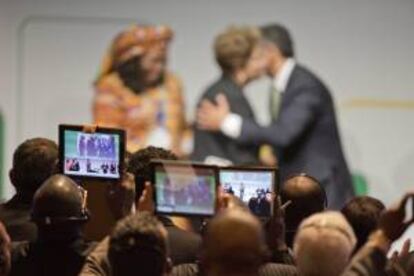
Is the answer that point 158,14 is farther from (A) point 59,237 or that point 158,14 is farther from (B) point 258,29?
(A) point 59,237

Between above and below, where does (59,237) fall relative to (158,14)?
below

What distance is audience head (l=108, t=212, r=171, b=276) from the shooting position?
2158mm

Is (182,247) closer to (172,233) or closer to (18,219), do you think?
(172,233)

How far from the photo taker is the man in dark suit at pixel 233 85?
5.75m

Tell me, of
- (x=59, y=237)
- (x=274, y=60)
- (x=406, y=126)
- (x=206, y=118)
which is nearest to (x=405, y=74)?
(x=406, y=126)

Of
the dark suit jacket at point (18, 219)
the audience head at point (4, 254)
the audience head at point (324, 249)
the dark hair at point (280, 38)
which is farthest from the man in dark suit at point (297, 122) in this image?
the audience head at point (324, 249)

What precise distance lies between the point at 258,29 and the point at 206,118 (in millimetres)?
536

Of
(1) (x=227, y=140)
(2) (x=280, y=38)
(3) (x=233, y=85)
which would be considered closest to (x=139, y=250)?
(1) (x=227, y=140)

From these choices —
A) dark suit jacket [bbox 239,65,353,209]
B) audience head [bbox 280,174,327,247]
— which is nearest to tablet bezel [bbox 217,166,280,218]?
audience head [bbox 280,174,327,247]

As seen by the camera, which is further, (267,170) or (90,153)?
(90,153)

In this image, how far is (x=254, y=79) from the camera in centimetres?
586

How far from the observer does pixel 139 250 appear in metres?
2.17

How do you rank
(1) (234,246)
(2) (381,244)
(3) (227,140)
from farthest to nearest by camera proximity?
(3) (227,140) < (2) (381,244) < (1) (234,246)

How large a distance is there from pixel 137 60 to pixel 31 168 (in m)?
2.74
